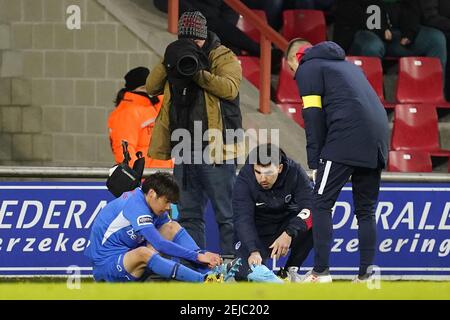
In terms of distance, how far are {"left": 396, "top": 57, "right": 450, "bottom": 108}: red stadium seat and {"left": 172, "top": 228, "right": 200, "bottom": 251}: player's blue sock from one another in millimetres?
4868

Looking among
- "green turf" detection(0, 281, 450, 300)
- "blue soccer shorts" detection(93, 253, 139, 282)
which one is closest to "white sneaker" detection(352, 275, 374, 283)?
"green turf" detection(0, 281, 450, 300)

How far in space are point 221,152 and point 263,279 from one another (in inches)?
46.3

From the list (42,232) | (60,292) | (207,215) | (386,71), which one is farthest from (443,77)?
(60,292)

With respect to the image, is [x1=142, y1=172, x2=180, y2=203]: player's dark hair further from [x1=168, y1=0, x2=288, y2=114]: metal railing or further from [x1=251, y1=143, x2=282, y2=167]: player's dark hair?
[x1=168, y1=0, x2=288, y2=114]: metal railing

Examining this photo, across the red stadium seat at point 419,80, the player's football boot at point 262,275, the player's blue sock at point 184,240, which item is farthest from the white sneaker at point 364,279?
the red stadium seat at point 419,80

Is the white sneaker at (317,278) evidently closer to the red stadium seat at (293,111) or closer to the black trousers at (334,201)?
the black trousers at (334,201)

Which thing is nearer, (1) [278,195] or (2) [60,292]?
(2) [60,292]

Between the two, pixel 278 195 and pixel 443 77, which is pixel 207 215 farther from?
pixel 443 77

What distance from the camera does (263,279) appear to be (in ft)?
31.5

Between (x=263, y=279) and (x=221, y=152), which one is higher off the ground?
(x=221, y=152)

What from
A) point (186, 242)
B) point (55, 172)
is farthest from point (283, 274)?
point (55, 172)

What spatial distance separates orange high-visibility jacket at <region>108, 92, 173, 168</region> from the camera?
441 inches

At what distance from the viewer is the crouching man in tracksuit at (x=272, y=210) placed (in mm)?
9945

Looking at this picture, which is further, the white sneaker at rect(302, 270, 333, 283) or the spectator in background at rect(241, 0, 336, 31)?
the spectator in background at rect(241, 0, 336, 31)
